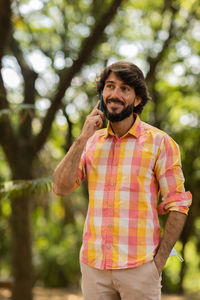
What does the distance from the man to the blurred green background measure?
188 centimetres

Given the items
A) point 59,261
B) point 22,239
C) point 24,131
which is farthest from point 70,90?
point 59,261

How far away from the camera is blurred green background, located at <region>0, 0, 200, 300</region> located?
19.7 feet

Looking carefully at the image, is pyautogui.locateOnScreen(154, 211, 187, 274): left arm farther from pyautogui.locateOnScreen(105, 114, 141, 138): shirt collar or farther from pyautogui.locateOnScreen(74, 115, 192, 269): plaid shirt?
pyautogui.locateOnScreen(105, 114, 141, 138): shirt collar

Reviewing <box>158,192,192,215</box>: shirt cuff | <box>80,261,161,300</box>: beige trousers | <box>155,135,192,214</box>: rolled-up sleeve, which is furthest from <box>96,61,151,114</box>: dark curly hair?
<box>80,261,161,300</box>: beige trousers

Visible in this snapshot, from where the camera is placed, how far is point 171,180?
2.16 m

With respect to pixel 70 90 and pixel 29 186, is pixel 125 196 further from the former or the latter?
pixel 70 90

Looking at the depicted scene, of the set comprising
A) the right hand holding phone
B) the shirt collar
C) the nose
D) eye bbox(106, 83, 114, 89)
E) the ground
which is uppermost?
eye bbox(106, 83, 114, 89)

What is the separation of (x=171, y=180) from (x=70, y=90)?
22.8ft

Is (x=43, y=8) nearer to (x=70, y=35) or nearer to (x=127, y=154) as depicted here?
(x=70, y=35)

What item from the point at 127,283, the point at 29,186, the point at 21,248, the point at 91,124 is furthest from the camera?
the point at 21,248

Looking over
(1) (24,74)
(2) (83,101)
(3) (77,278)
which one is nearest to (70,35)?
(2) (83,101)

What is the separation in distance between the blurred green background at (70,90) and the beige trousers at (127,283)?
2.24 m

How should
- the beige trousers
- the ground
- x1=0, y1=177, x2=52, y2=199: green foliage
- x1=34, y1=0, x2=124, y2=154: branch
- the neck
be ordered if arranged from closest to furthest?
the beige trousers < the neck < x1=0, y1=177, x2=52, y2=199: green foliage < x1=34, y1=0, x2=124, y2=154: branch < the ground

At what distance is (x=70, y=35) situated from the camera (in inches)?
344
